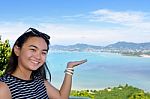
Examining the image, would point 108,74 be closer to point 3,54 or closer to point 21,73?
point 3,54

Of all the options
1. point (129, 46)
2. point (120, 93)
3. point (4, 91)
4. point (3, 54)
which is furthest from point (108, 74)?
point (4, 91)

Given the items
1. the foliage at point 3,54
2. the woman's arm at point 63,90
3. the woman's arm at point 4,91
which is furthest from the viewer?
the foliage at point 3,54

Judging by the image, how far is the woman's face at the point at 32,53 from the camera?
75.8 inches

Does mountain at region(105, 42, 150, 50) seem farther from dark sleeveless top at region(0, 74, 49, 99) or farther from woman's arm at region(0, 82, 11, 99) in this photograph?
woman's arm at region(0, 82, 11, 99)

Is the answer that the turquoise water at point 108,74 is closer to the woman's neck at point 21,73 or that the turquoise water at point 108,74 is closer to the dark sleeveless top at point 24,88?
the dark sleeveless top at point 24,88

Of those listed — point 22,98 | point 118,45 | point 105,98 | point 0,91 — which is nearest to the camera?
point 0,91

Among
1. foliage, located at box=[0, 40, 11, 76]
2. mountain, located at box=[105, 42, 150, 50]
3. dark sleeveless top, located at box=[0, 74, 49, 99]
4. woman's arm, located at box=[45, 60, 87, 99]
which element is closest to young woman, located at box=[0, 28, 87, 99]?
dark sleeveless top, located at box=[0, 74, 49, 99]

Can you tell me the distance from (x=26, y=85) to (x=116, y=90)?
21.4 feet

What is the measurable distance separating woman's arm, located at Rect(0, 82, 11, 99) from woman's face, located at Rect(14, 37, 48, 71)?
156 mm

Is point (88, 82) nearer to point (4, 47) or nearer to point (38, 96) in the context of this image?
point (4, 47)

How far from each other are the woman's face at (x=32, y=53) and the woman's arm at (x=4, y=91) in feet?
0.51

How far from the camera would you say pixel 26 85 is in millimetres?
1972

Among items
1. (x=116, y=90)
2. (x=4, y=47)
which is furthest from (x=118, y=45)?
(x=4, y=47)

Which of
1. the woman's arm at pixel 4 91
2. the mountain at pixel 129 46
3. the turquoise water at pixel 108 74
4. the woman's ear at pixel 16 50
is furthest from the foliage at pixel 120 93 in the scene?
the mountain at pixel 129 46
